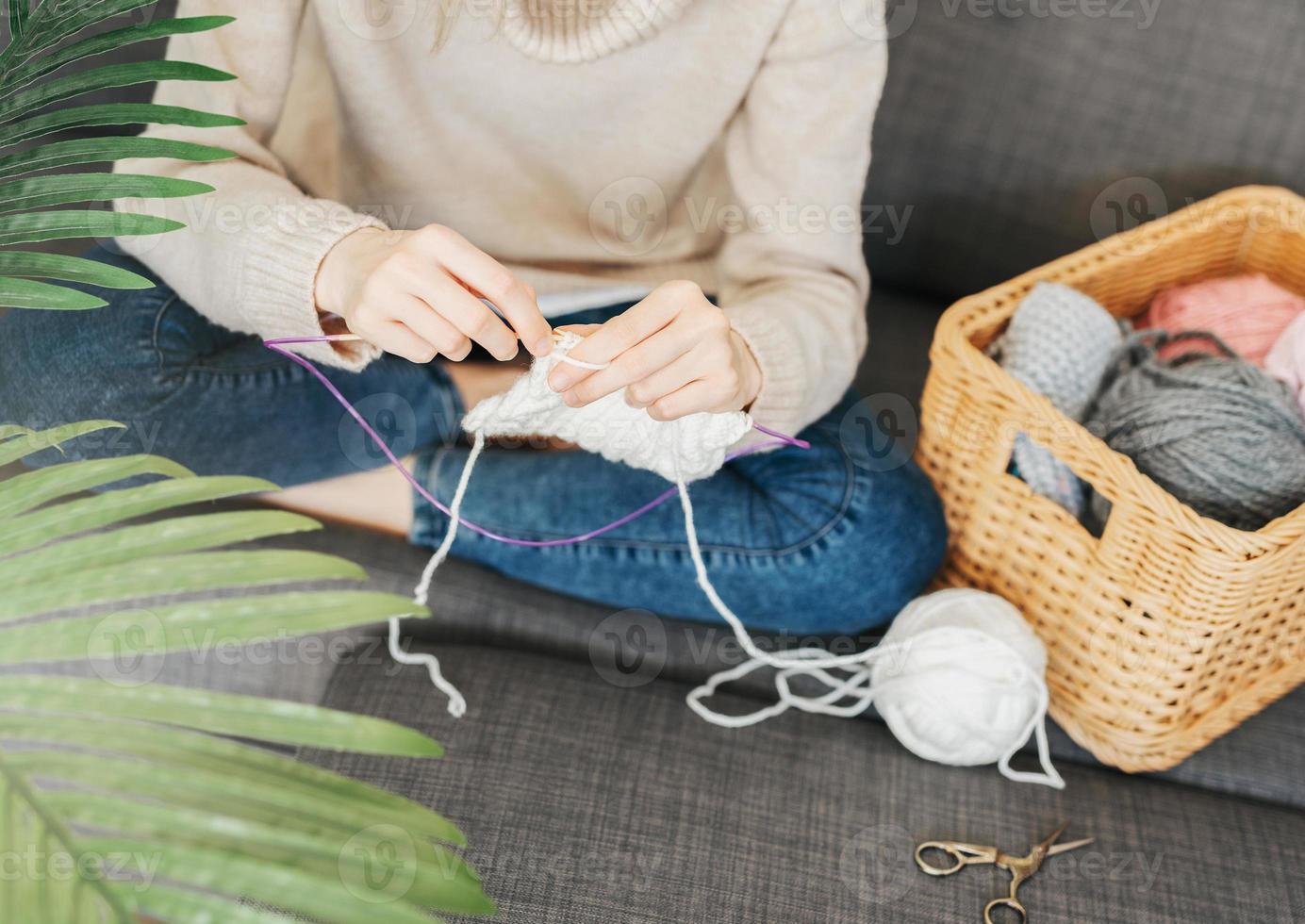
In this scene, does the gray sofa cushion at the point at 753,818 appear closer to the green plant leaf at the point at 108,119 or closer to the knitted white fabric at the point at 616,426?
the knitted white fabric at the point at 616,426

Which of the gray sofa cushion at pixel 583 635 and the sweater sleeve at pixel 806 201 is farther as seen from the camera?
the gray sofa cushion at pixel 583 635

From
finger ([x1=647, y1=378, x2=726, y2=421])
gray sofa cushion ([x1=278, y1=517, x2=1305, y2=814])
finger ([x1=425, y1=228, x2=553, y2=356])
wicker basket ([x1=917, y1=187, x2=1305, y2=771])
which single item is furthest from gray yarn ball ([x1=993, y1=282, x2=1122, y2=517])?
finger ([x1=425, y1=228, x2=553, y2=356])

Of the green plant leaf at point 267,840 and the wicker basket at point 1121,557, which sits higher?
the green plant leaf at point 267,840

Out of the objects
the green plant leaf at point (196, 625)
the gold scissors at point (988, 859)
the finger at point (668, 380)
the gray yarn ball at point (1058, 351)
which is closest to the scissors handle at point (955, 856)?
the gold scissors at point (988, 859)

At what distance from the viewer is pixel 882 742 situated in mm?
822

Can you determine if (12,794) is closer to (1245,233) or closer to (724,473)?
(724,473)

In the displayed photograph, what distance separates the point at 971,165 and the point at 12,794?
103 centimetres

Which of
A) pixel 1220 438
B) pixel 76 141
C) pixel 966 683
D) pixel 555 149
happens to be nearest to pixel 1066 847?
pixel 966 683

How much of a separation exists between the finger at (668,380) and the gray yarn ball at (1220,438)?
1.38 ft

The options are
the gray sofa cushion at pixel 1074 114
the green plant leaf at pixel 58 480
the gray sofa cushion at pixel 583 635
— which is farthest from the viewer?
the gray sofa cushion at pixel 1074 114

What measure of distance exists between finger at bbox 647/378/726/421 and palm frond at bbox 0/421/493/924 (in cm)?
25

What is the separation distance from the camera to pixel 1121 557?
29.4 inches

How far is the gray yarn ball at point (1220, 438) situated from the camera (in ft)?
2.50

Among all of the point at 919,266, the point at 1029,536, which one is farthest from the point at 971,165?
the point at 1029,536
